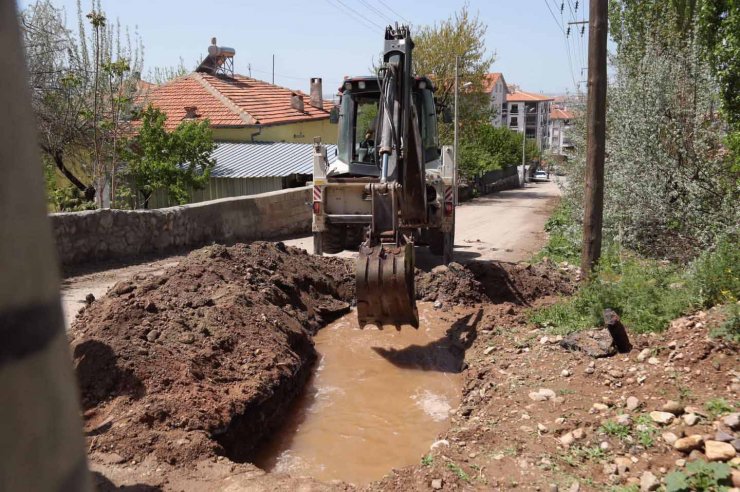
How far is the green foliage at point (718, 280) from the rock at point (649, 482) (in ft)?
8.93

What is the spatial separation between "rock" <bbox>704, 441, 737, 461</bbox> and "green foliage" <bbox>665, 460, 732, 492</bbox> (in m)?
0.11

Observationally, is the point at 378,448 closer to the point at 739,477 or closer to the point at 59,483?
the point at 739,477

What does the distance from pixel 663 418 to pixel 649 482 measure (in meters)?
0.79

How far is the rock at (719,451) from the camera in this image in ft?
12.9

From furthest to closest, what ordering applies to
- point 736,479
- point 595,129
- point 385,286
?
point 595,129, point 385,286, point 736,479

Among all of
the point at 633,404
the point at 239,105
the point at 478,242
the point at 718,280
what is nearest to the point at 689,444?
the point at 633,404

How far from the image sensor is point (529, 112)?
105 meters

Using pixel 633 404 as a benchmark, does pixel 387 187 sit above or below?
above

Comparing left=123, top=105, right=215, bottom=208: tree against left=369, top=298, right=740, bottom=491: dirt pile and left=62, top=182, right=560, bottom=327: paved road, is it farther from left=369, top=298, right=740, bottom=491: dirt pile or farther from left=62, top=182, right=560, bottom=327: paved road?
left=369, top=298, right=740, bottom=491: dirt pile

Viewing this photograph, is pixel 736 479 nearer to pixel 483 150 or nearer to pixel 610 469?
pixel 610 469

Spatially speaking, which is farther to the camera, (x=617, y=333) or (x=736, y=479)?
(x=617, y=333)

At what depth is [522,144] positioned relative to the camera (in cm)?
5216

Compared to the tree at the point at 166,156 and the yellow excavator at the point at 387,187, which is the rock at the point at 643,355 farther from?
the tree at the point at 166,156

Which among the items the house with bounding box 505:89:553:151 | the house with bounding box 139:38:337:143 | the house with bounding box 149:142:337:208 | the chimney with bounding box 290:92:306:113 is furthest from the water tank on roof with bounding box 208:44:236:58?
the house with bounding box 505:89:553:151
